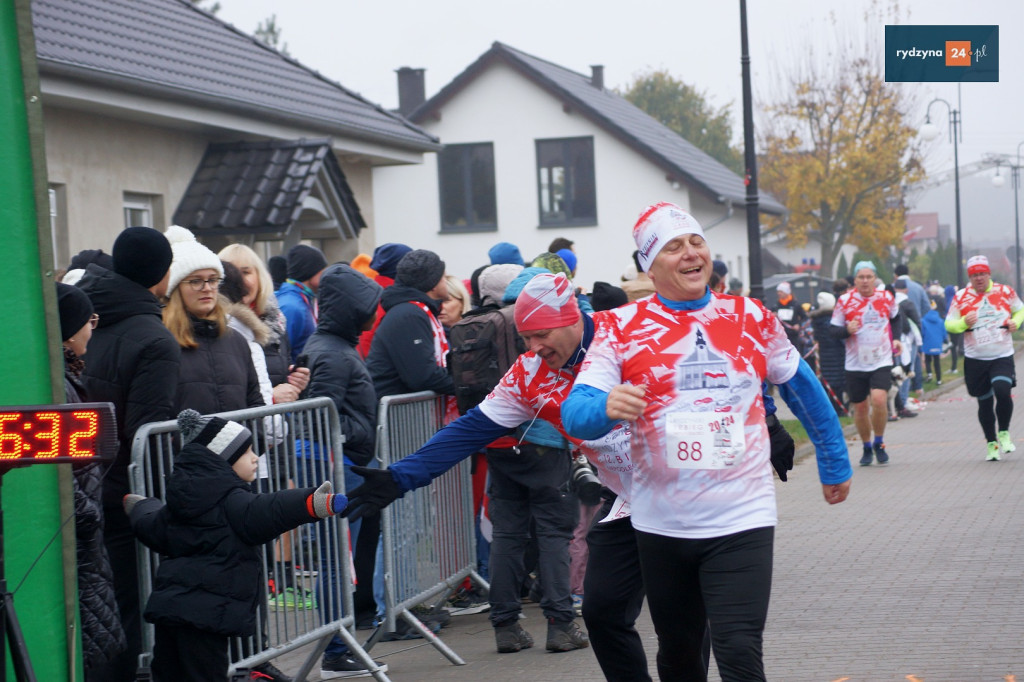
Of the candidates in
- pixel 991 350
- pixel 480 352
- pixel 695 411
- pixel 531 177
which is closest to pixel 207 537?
pixel 695 411

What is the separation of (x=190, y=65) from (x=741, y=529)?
11137 mm

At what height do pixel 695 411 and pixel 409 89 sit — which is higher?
pixel 409 89

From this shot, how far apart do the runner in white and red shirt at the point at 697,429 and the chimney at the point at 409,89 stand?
37.7 meters

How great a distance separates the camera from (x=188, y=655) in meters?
4.99

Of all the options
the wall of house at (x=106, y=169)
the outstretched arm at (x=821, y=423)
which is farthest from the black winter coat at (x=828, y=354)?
the outstretched arm at (x=821, y=423)

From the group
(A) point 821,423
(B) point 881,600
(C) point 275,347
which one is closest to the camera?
(A) point 821,423

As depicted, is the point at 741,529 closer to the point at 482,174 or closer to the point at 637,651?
the point at 637,651

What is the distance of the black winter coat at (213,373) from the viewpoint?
18.7ft

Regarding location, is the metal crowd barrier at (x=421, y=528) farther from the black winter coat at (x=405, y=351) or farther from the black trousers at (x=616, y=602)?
the black trousers at (x=616, y=602)

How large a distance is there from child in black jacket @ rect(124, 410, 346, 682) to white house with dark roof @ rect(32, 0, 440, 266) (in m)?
6.64

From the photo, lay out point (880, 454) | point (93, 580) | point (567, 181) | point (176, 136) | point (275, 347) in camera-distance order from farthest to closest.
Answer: point (567, 181) < point (880, 454) < point (176, 136) < point (275, 347) < point (93, 580)

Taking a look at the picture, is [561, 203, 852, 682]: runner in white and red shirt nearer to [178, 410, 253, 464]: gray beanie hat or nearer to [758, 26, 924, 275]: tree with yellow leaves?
[178, 410, 253, 464]: gray beanie hat

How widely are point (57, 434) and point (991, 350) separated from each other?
11849mm

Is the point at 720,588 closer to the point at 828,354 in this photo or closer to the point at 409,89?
the point at 828,354
